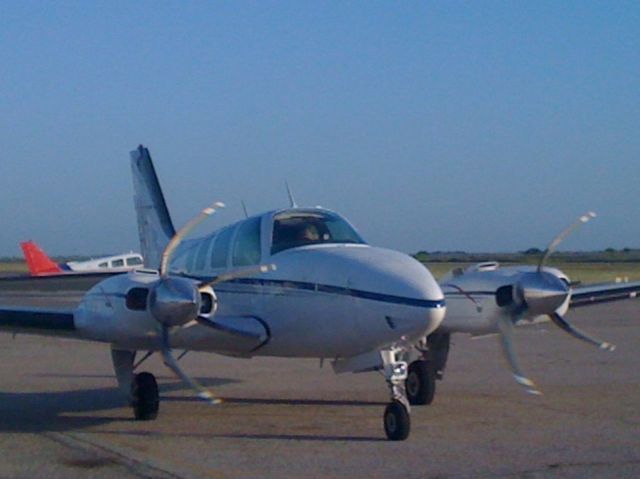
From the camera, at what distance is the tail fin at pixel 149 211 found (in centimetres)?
1759

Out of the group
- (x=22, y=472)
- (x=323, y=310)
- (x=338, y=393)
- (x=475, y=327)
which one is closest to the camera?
(x=22, y=472)

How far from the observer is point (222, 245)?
468 inches

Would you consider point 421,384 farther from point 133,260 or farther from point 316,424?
point 133,260

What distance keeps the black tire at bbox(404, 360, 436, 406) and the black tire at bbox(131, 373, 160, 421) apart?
3.37 meters

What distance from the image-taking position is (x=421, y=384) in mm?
12859

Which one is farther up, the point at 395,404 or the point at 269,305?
the point at 269,305

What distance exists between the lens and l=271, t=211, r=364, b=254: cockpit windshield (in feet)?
36.6

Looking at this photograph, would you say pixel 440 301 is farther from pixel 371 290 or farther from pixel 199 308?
pixel 199 308

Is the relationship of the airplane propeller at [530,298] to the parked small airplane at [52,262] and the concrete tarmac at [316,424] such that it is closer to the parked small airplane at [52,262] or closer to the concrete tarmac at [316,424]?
the concrete tarmac at [316,424]

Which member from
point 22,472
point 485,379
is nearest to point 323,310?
point 22,472

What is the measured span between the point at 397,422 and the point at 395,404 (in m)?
0.18

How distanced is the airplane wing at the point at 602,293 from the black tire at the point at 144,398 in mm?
5625

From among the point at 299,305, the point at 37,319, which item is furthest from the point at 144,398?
the point at 299,305

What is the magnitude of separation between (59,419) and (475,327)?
5234 millimetres
